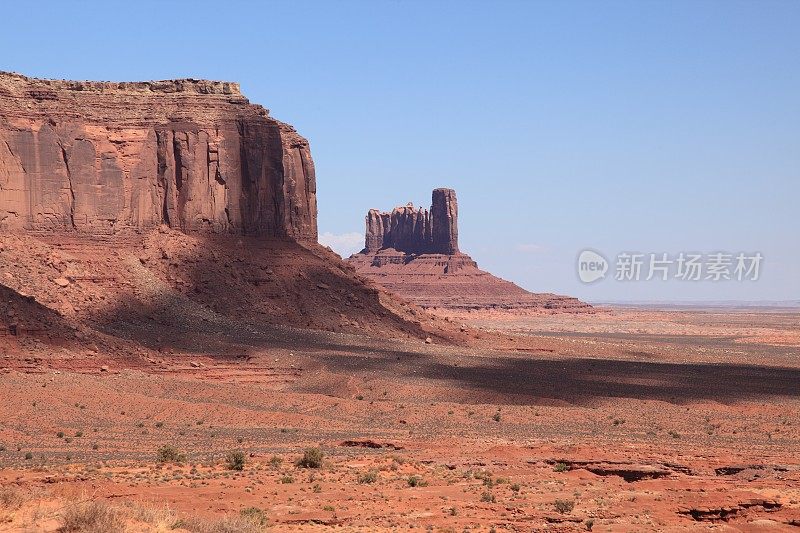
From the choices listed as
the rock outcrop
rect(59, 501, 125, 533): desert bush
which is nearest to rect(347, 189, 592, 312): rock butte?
the rock outcrop

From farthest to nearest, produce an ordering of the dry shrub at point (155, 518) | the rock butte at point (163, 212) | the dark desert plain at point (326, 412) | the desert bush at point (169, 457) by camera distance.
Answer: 1. the rock butte at point (163, 212)
2. the desert bush at point (169, 457)
3. the dark desert plain at point (326, 412)
4. the dry shrub at point (155, 518)

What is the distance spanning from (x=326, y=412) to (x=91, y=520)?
31004mm

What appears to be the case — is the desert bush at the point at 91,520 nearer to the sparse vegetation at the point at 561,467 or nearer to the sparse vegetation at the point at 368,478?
the sparse vegetation at the point at 368,478

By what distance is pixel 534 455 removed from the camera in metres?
33.8

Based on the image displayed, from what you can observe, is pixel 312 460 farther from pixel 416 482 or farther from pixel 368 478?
pixel 416 482

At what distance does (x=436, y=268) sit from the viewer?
182000 millimetres

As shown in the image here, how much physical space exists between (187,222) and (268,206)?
5764 mm

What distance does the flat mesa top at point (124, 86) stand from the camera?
233ft

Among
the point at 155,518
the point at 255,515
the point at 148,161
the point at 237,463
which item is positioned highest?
the point at 148,161

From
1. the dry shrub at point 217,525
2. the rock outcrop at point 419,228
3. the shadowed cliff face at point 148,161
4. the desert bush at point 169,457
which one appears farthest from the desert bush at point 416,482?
the rock outcrop at point 419,228

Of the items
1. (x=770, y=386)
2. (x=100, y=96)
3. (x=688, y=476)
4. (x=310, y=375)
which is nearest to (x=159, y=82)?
(x=100, y=96)

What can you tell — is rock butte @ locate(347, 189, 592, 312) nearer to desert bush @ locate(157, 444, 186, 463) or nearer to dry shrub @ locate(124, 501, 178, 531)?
desert bush @ locate(157, 444, 186, 463)

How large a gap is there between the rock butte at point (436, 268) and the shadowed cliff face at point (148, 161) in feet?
299

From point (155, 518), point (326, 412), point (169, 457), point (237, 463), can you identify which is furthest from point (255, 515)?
point (326, 412)
